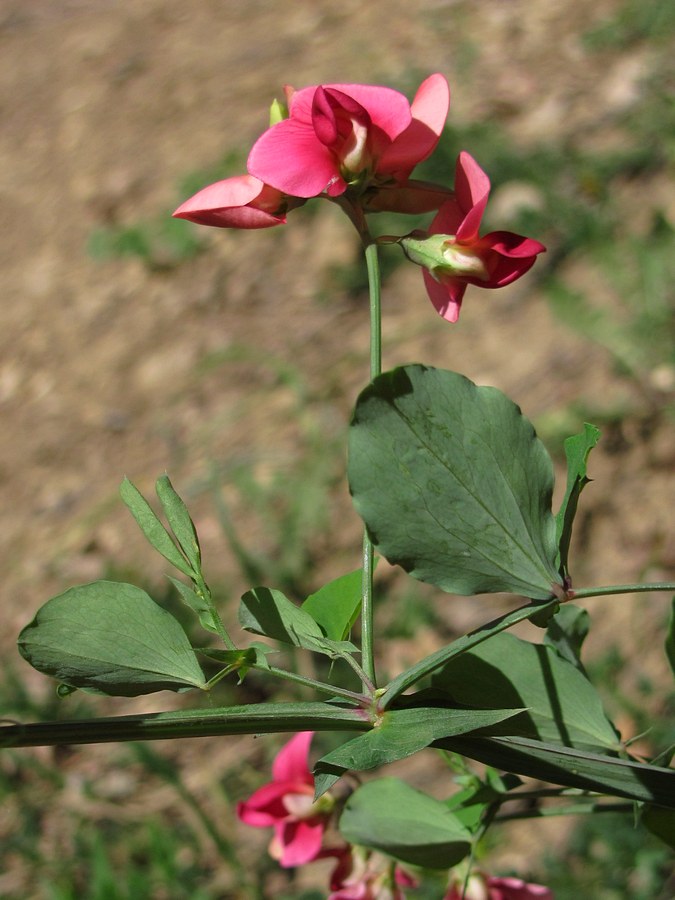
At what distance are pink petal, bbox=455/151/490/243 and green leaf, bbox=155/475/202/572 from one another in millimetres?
206

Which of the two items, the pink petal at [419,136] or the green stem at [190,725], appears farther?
the pink petal at [419,136]

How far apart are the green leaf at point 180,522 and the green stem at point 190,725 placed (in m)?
0.08

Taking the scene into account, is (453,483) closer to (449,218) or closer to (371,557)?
(371,557)

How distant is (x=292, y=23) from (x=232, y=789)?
8.30ft

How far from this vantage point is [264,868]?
1685mm

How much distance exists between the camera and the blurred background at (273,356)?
174cm

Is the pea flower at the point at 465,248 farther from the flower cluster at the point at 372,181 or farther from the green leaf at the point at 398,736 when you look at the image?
the green leaf at the point at 398,736

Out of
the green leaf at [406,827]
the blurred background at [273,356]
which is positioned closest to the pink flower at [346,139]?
the green leaf at [406,827]

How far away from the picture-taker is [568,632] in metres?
0.64

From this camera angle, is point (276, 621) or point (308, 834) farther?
point (308, 834)

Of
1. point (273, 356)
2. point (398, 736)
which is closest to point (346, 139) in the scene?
point (398, 736)

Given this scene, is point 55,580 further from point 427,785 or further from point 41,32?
point 41,32

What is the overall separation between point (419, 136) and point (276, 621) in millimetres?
289

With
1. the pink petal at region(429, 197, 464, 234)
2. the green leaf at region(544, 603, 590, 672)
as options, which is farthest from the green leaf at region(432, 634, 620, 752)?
the pink petal at region(429, 197, 464, 234)
